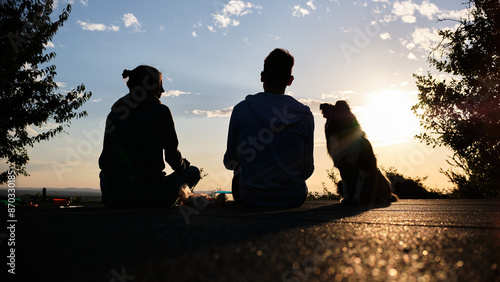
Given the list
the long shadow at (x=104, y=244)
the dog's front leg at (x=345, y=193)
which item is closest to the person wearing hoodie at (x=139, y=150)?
the long shadow at (x=104, y=244)

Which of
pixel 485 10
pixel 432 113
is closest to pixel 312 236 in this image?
pixel 432 113

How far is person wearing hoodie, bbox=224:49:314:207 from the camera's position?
138 inches

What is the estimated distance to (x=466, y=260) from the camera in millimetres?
1000

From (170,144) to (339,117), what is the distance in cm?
266

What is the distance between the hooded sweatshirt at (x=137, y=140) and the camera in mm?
3881

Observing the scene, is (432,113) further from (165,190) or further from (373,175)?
(165,190)

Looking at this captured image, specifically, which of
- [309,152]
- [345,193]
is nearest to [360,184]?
[345,193]

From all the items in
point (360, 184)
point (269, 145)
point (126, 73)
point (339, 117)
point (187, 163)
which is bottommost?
point (360, 184)

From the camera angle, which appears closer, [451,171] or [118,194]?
[118,194]

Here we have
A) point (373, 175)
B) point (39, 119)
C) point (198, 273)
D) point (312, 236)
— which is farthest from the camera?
point (39, 119)

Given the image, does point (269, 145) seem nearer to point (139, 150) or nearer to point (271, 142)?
point (271, 142)

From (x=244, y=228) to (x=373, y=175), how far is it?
3945 millimetres

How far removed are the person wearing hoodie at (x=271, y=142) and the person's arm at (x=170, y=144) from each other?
0.65 meters

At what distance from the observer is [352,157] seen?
17.1 ft
